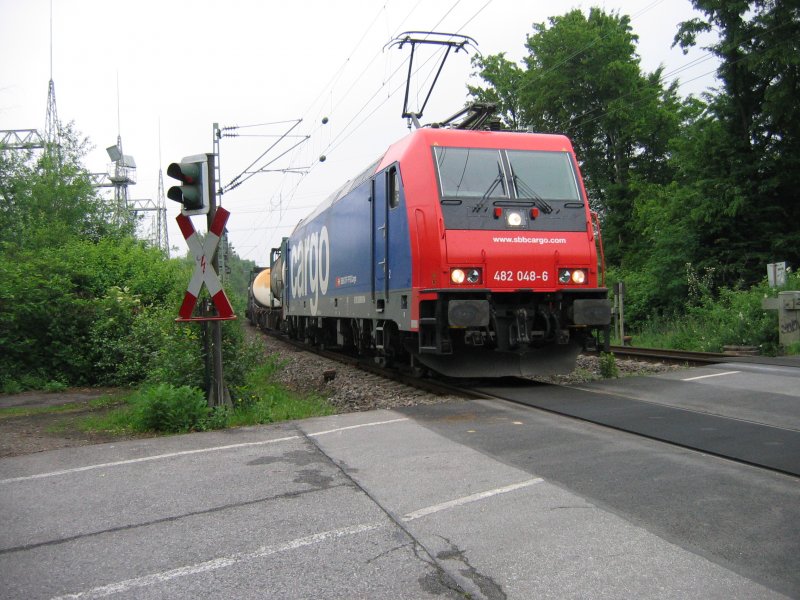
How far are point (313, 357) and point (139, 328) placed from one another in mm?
7105

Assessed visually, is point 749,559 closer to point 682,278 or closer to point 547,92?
point 682,278

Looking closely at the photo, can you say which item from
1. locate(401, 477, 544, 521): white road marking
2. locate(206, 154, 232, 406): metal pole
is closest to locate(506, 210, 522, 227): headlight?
locate(206, 154, 232, 406): metal pole

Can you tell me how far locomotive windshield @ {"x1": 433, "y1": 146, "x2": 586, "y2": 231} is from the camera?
9.05m

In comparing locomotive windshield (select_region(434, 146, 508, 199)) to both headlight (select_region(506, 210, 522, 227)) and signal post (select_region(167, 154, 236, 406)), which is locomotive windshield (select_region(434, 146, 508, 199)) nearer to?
headlight (select_region(506, 210, 522, 227))

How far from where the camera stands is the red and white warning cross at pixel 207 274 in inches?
303

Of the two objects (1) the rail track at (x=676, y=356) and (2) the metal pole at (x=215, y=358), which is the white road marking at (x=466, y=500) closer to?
(2) the metal pole at (x=215, y=358)

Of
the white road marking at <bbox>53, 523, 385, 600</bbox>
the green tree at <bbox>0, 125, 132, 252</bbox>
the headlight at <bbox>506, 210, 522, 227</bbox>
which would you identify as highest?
the green tree at <bbox>0, 125, 132, 252</bbox>

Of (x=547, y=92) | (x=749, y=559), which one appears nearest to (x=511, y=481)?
(x=749, y=559)

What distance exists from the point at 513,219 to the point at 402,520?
587 centimetres

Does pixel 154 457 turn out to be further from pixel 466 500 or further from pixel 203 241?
pixel 466 500

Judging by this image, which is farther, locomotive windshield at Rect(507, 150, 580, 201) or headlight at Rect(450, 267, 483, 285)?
locomotive windshield at Rect(507, 150, 580, 201)

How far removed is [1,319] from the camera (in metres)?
11.3

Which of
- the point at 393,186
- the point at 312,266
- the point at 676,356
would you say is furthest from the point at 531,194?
the point at 312,266

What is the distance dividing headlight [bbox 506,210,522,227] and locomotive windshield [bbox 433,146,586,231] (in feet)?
0.05
